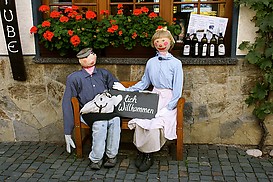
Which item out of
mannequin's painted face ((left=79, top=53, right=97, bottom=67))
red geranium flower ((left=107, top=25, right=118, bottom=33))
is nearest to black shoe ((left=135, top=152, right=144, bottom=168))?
mannequin's painted face ((left=79, top=53, right=97, bottom=67))

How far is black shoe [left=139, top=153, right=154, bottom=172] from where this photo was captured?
3775 mm

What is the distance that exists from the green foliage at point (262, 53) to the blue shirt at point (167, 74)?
825 millimetres

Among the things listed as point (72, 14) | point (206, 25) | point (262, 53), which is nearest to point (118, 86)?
point (72, 14)

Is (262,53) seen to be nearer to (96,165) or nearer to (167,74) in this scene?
(167,74)

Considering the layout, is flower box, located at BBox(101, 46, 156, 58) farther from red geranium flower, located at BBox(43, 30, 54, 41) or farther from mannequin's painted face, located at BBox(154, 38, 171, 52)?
red geranium flower, located at BBox(43, 30, 54, 41)

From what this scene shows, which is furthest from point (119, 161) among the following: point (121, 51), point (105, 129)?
point (121, 51)

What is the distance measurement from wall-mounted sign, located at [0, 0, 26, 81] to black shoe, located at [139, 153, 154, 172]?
5.92 feet

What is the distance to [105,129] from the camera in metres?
3.81

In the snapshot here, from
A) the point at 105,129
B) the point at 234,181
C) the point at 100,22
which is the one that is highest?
the point at 100,22

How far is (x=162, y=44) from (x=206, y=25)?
2.58 feet

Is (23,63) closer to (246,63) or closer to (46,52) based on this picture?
(46,52)

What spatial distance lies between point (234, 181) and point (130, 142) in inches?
56.1

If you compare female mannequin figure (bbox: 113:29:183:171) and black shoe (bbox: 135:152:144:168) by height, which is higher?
female mannequin figure (bbox: 113:29:183:171)

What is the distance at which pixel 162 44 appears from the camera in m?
3.81
